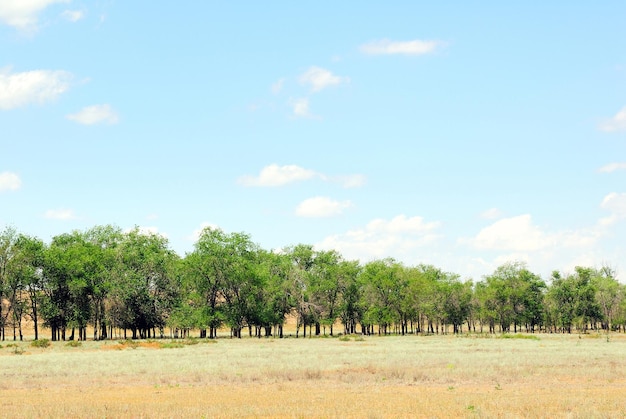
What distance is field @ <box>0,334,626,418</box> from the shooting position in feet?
80.5

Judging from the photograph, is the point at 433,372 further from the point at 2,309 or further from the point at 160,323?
the point at 2,309

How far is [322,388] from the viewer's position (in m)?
32.8

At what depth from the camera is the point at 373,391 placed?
31203 mm

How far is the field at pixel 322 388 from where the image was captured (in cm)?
2453

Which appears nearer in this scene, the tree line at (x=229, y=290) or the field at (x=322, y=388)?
the field at (x=322, y=388)

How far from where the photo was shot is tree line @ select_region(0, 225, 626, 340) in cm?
10438

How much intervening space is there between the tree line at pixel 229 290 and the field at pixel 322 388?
190 ft

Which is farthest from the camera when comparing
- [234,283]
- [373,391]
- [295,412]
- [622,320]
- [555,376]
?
[622,320]

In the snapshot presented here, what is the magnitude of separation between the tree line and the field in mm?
57942

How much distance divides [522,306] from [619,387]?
119 m

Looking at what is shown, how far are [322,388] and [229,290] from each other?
273 ft

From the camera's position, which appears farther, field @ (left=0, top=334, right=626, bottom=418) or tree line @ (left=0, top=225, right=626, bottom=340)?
tree line @ (left=0, top=225, right=626, bottom=340)

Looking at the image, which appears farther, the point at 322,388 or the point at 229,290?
the point at 229,290

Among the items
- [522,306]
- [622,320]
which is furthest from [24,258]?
[622,320]
